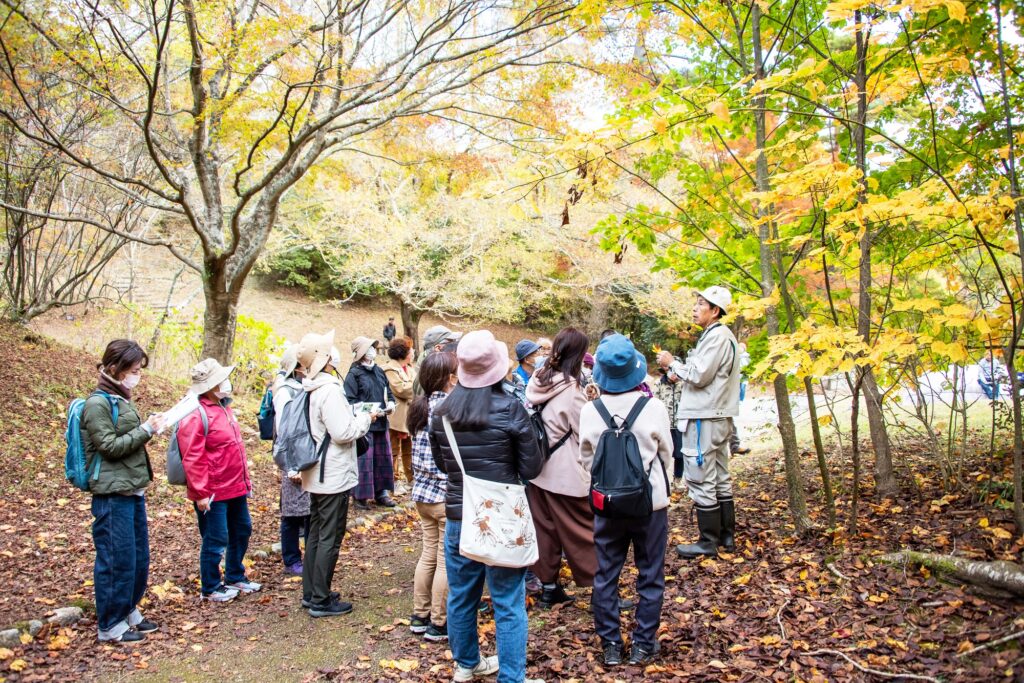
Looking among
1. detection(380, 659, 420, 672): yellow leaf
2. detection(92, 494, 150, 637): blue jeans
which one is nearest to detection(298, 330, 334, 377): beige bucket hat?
detection(92, 494, 150, 637): blue jeans

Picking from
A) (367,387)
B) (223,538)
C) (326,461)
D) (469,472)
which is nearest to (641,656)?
(469,472)

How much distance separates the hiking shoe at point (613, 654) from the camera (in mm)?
3648

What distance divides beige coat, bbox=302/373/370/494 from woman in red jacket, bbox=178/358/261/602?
65 centimetres

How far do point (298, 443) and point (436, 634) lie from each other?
1.62m

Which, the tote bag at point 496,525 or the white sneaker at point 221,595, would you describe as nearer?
the tote bag at point 496,525

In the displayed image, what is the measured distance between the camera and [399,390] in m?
7.78

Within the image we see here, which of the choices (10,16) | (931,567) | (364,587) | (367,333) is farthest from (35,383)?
(367,333)

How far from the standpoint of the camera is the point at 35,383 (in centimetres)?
924

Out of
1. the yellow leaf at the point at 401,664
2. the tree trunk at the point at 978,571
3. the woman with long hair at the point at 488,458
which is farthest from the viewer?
the yellow leaf at the point at 401,664

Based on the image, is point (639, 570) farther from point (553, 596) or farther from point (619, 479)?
point (553, 596)

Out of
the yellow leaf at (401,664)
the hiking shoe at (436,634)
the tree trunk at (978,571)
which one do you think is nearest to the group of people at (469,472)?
the hiking shoe at (436,634)

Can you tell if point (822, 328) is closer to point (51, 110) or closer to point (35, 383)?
point (51, 110)

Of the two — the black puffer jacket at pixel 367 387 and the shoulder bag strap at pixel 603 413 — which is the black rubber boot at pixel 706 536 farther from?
the black puffer jacket at pixel 367 387

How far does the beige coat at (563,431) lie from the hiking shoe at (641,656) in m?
1.07
